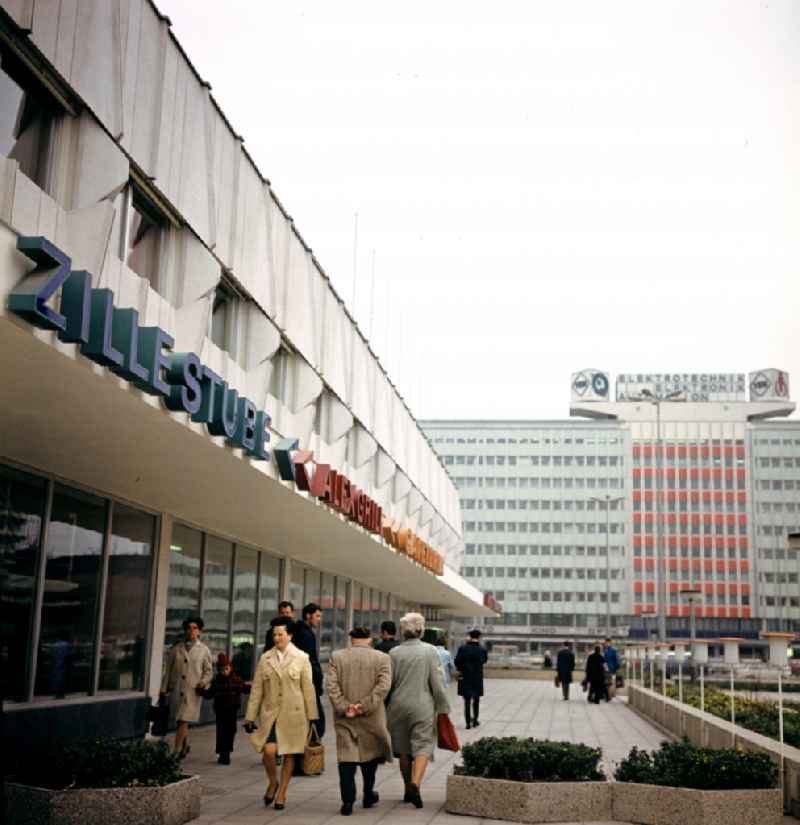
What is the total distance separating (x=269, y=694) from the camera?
32.6 feet

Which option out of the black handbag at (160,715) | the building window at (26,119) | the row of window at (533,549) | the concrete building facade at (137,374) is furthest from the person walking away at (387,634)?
the row of window at (533,549)

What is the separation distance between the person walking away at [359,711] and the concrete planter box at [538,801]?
0.90 metres

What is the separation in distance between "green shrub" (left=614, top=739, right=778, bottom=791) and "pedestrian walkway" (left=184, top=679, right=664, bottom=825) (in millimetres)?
1420

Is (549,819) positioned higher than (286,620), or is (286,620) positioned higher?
(286,620)

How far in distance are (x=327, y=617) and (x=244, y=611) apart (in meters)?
8.95

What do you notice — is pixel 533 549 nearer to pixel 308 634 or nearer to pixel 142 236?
pixel 308 634

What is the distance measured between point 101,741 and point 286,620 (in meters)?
2.29

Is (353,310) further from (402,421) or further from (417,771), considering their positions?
(417,771)

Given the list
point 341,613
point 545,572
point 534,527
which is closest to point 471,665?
point 341,613

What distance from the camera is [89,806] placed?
820 cm

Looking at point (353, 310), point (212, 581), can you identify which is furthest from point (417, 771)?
point (353, 310)

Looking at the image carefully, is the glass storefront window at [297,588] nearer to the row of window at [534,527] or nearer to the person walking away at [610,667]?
the person walking away at [610,667]

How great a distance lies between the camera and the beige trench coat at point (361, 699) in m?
9.57

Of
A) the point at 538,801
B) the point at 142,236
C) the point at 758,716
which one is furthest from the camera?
the point at 758,716
